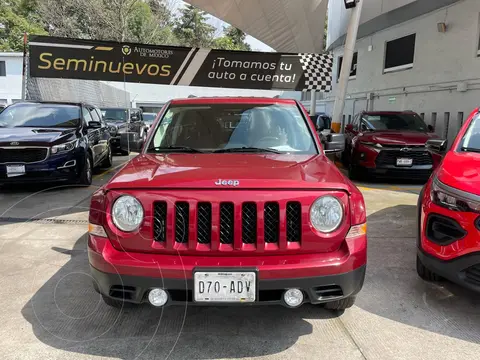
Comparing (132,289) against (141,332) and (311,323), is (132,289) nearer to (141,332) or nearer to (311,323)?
(141,332)

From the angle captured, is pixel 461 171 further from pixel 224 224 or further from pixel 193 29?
pixel 193 29

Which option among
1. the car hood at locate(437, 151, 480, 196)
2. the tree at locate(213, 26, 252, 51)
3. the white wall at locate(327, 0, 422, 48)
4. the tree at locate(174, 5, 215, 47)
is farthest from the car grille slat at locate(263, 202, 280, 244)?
the tree at locate(213, 26, 252, 51)

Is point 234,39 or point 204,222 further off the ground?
Result: point 234,39

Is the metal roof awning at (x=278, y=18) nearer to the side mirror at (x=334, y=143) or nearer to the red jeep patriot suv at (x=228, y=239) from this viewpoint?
the side mirror at (x=334, y=143)

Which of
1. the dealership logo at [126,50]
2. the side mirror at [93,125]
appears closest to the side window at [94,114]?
the side mirror at [93,125]

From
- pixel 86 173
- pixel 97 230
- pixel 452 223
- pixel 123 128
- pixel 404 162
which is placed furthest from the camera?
pixel 123 128

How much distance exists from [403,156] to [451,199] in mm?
5321

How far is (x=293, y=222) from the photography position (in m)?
2.42

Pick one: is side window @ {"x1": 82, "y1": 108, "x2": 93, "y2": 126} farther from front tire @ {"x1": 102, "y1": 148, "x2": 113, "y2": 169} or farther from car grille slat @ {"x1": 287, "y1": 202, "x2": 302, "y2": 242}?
car grille slat @ {"x1": 287, "y1": 202, "x2": 302, "y2": 242}

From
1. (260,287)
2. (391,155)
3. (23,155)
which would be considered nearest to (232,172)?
(260,287)

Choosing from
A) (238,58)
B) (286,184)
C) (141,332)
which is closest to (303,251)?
(286,184)

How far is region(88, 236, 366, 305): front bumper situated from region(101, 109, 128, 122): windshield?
43.5 feet

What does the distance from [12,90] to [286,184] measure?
30250mm

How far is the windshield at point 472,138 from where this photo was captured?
383cm
